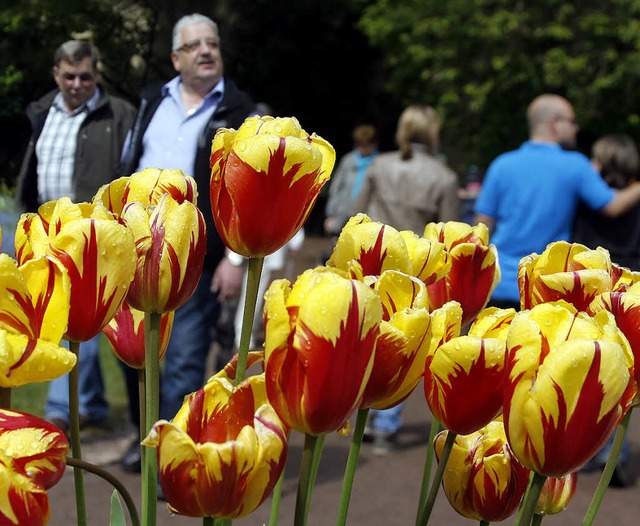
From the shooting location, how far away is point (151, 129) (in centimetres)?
482

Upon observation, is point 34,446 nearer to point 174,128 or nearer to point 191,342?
point 174,128

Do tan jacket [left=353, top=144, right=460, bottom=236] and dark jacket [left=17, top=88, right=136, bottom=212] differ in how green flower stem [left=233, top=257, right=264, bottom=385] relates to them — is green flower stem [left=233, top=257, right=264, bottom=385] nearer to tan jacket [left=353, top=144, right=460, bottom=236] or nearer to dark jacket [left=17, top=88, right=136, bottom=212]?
dark jacket [left=17, top=88, right=136, bottom=212]

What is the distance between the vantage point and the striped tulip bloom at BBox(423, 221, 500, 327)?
4.29ft

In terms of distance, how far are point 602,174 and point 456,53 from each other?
14.5 meters

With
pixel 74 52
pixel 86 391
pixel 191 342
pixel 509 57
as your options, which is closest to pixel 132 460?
pixel 191 342

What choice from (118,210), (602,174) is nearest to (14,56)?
(118,210)

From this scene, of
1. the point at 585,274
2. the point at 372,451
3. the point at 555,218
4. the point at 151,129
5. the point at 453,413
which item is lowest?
the point at 372,451

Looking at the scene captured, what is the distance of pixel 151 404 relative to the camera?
1.09m

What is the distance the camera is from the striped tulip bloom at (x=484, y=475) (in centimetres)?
115

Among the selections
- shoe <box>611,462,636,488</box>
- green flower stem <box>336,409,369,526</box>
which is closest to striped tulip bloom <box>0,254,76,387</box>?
green flower stem <box>336,409,369,526</box>

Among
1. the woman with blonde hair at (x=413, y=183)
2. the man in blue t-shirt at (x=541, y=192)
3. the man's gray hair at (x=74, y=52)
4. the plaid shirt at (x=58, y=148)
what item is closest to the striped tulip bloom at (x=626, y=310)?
the man's gray hair at (x=74, y=52)

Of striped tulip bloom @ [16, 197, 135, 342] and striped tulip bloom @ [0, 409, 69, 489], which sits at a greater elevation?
striped tulip bloom @ [16, 197, 135, 342]

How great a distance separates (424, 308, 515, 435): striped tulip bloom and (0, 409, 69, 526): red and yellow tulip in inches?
13.0

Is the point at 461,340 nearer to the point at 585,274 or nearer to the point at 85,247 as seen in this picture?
the point at 585,274
